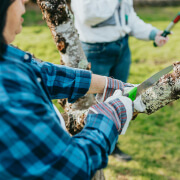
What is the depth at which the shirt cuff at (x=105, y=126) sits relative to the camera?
0.87 metres

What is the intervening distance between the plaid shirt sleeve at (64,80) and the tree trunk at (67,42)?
14 centimetres

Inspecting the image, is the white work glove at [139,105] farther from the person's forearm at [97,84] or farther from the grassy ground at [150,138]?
the grassy ground at [150,138]

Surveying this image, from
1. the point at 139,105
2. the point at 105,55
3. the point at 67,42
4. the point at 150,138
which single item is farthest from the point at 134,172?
the point at 67,42

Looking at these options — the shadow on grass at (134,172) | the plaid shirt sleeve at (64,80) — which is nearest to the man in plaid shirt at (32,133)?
the plaid shirt sleeve at (64,80)

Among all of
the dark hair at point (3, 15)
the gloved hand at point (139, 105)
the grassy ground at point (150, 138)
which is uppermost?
the dark hair at point (3, 15)

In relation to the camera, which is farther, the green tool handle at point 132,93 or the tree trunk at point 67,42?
the tree trunk at point 67,42

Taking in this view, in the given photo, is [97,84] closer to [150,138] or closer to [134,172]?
[134,172]

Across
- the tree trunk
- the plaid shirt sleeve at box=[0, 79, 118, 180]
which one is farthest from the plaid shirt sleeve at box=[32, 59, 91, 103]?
the plaid shirt sleeve at box=[0, 79, 118, 180]

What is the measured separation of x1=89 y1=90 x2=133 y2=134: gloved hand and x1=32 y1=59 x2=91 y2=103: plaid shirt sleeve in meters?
0.22

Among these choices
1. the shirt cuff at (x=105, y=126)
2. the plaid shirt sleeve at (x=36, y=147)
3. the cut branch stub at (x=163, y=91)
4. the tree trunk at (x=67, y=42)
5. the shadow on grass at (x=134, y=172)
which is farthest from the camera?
the shadow on grass at (x=134, y=172)

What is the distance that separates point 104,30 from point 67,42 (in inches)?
30.8

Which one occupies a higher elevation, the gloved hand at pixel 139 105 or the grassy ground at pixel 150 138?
the gloved hand at pixel 139 105

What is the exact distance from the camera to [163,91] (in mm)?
1055

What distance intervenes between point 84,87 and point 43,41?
4.65 meters
